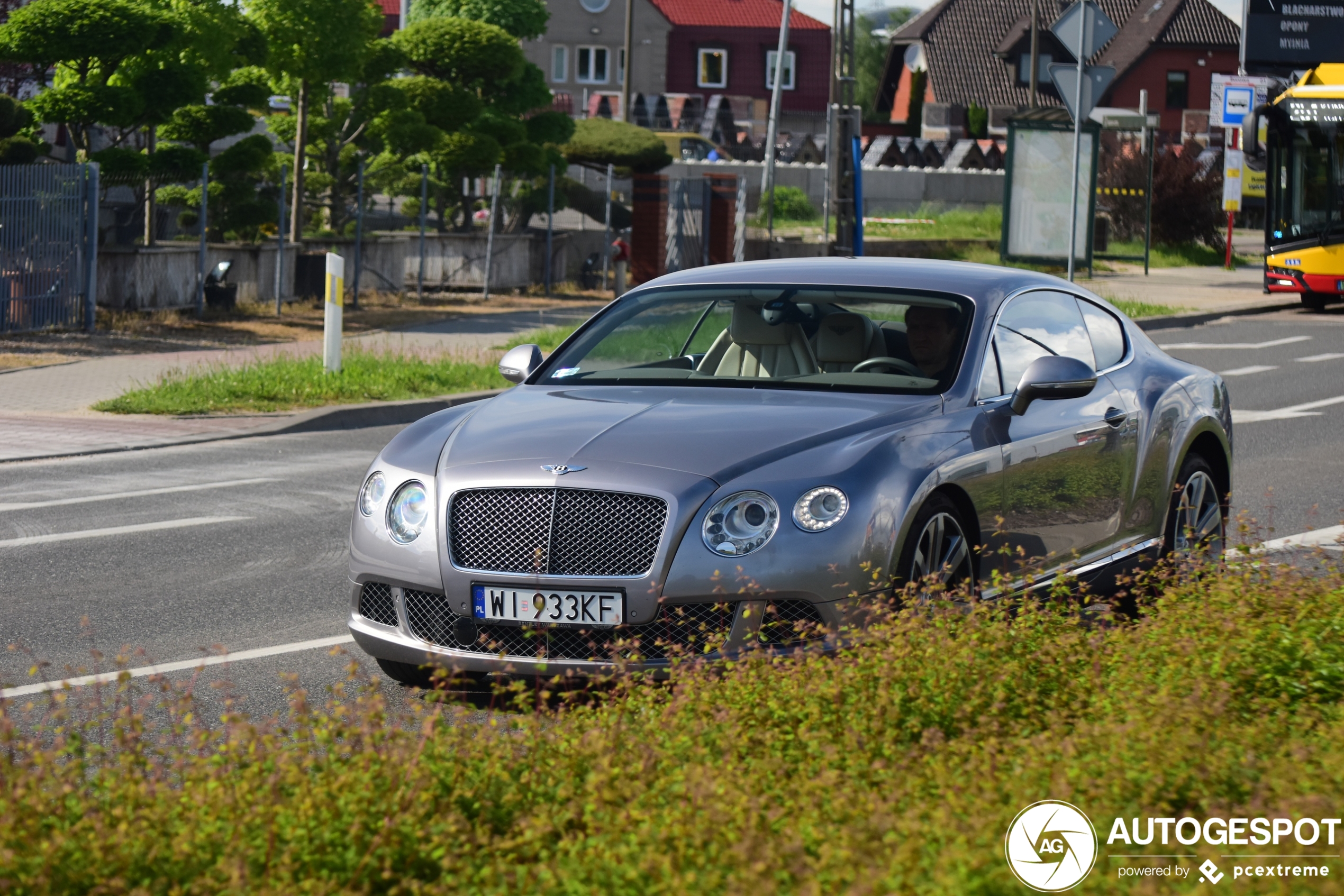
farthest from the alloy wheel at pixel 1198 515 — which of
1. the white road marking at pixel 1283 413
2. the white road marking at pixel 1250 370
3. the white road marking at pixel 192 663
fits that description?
the white road marking at pixel 1250 370

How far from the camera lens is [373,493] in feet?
19.5

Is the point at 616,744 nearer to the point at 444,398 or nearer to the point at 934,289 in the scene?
the point at 934,289

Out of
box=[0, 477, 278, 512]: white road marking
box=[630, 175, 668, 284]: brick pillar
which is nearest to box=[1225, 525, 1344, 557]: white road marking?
box=[0, 477, 278, 512]: white road marking

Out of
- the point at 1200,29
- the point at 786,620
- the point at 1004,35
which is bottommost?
the point at 786,620

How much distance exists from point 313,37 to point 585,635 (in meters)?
19.2

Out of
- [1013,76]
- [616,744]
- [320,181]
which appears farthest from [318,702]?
[1013,76]

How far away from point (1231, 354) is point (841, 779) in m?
18.3

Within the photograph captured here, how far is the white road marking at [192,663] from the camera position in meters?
5.94

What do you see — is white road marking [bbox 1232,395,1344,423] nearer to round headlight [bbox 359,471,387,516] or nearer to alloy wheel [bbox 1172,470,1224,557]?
alloy wheel [bbox 1172,470,1224,557]

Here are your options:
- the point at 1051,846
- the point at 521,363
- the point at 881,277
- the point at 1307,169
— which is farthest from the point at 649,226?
the point at 1051,846

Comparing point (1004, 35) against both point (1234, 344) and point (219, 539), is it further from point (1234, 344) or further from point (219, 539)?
point (219, 539)

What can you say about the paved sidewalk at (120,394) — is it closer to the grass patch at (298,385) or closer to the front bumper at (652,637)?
the grass patch at (298,385)

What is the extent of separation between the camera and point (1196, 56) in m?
84.5

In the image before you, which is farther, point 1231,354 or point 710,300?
point 1231,354
